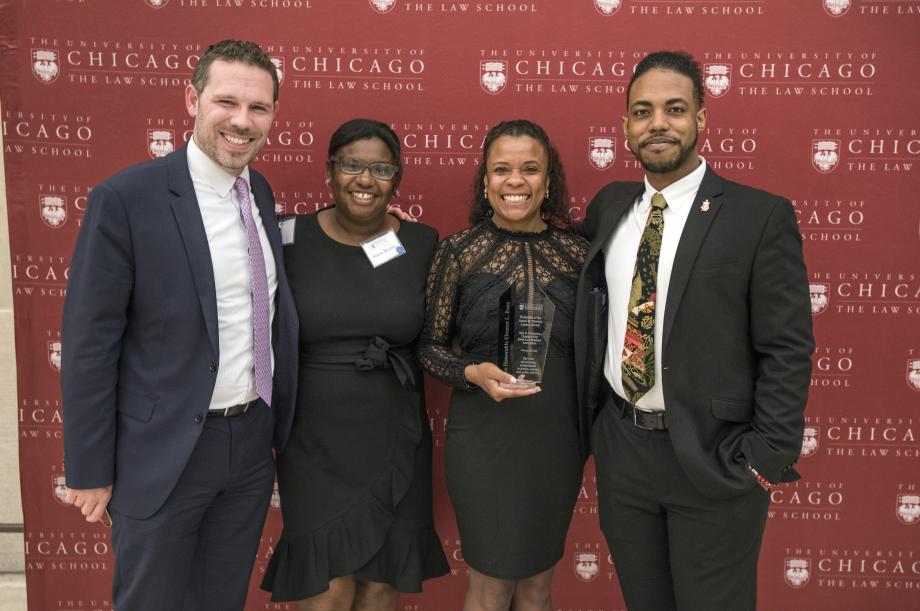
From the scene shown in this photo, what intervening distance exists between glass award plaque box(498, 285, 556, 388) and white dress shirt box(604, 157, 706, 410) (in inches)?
8.3

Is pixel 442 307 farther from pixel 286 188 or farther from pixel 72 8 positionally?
pixel 72 8

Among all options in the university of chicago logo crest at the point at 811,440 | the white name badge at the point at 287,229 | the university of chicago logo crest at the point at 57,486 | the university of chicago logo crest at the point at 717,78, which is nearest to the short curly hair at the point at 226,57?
the white name badge at the point at 287,229

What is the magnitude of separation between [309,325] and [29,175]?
5.12ft

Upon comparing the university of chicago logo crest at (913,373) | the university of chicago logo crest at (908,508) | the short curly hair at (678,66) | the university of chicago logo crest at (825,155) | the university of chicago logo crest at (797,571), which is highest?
the short curly hair at (678,66)

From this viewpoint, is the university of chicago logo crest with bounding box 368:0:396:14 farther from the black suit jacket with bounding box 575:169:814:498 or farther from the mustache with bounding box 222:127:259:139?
the black suit jacket with bounding box 575:169:814:498

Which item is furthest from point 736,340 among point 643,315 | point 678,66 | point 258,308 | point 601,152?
point 258,308

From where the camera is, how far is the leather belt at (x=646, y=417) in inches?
77.7

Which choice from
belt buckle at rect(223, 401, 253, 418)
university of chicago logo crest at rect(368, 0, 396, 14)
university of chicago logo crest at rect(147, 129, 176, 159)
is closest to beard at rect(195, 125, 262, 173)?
belt buckle at rect(223, 401, 253, 418)

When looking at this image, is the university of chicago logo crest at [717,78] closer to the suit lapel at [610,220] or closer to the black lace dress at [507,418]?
the suit lapel at [610,220]

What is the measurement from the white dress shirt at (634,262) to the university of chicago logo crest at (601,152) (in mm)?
661

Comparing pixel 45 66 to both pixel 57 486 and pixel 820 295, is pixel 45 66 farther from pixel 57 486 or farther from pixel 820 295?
pixel 820 295

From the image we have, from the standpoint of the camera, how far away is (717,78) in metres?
2.71

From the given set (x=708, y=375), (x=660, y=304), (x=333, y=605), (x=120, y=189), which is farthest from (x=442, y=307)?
(x=333, y=605)

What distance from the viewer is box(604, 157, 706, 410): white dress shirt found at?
6.36 feet
